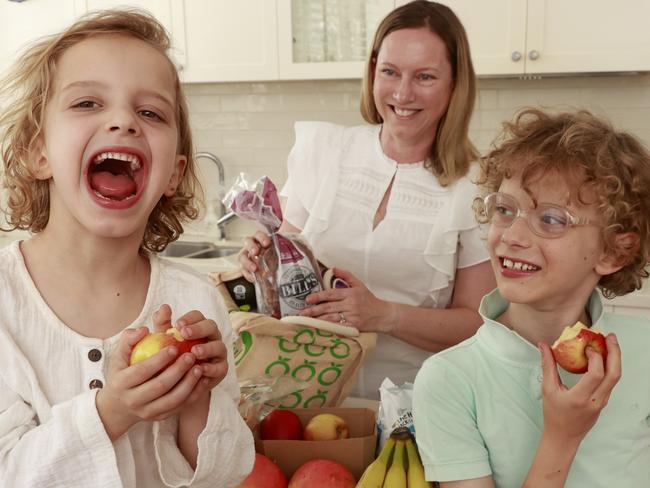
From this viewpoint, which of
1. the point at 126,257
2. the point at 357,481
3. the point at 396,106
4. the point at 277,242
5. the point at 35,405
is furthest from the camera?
the point at 396,106

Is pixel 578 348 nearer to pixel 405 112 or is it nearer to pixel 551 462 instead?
pixel 551 462

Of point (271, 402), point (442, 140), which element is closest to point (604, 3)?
point (442, 140)

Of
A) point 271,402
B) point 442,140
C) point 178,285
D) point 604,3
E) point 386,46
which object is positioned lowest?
point 271,402

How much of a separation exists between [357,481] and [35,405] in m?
0.53

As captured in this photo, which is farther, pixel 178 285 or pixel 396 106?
pixel 396 106

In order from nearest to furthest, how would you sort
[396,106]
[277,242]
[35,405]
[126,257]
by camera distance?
[35,405]
[126,257]
[277,242]
[396,106]

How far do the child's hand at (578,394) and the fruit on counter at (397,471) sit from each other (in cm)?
23

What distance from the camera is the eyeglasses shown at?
1.14 meters

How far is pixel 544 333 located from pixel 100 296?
0.73 metres

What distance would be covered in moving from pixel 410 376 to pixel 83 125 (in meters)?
1.13

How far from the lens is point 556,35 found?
2.81m

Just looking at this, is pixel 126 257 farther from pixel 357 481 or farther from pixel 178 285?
pixel 357 481

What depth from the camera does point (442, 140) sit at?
5.93 ft

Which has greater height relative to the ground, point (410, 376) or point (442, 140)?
point (442, 140)
